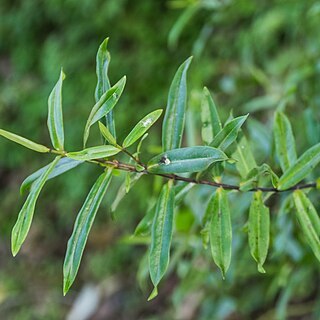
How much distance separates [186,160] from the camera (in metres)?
0.67

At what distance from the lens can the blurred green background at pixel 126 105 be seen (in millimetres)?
1638

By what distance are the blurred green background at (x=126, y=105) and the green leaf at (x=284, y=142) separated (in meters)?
0.46

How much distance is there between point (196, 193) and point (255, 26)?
0.88 metres

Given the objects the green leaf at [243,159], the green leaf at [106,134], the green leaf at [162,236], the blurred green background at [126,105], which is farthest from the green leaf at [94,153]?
the blurred green background at [126,105]

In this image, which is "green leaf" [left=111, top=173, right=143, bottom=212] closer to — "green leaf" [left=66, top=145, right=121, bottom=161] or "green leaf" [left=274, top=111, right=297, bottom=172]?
"green leaf" [left=66, top=145, right=121, bottom=161]

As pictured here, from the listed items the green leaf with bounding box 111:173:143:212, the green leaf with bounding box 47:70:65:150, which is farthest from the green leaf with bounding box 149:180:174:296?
the green leaf with bounding box 47:70:65:150

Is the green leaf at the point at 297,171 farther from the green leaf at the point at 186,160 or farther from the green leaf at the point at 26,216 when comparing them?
the green leaf at the point at 26,216

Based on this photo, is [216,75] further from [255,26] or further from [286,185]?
[286,185]

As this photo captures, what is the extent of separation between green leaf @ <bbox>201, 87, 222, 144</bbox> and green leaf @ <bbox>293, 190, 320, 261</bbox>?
0.13 metres

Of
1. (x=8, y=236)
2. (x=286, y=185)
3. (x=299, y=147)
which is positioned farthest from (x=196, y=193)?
(x=8, y=236)

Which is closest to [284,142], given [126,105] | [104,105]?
[104,105]

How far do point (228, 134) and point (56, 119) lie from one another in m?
0.20

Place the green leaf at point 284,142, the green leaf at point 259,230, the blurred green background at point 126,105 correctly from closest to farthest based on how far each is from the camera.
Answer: the green leaf at point 259,230, the green leaf at point 284,142, the blurred green background at point 126,105

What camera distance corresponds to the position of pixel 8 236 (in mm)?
2498
